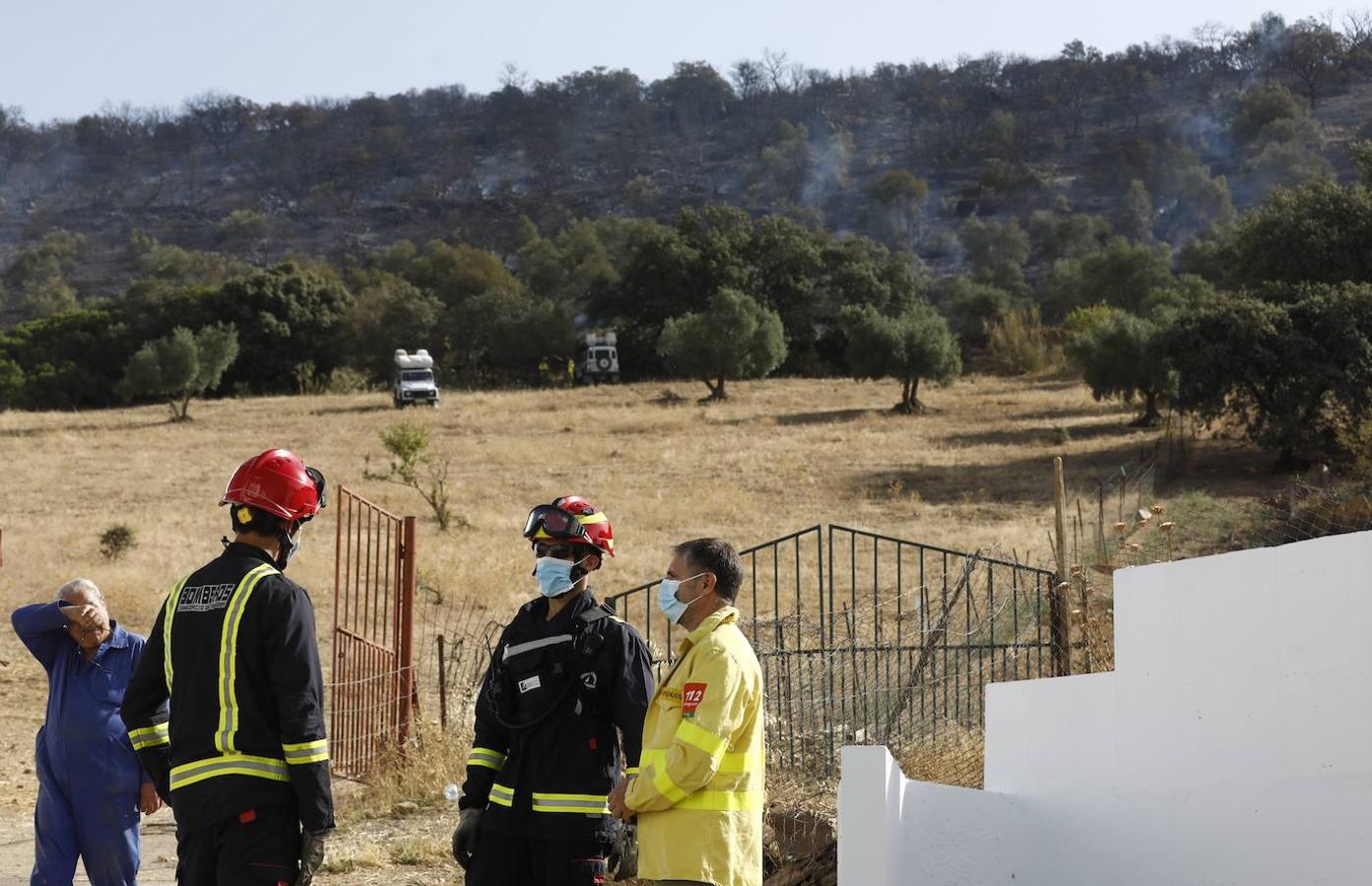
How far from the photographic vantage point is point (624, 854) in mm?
5602

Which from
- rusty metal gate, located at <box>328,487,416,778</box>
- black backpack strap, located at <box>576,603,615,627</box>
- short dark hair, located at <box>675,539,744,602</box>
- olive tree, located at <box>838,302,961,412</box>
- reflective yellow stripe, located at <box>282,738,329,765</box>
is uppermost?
olive tree, located at <box>838,302,961,412</box>

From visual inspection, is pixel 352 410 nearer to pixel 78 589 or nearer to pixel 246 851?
pixel 78 589

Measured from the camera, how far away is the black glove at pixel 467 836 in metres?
4.47

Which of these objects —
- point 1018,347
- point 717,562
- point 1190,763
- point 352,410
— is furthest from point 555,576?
point 1018,347

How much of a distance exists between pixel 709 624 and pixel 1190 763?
1553 mm

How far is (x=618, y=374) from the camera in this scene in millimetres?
53844

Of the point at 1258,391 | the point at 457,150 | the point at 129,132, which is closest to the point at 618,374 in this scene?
the point at 1258,391

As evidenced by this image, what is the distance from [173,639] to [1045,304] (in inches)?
2647

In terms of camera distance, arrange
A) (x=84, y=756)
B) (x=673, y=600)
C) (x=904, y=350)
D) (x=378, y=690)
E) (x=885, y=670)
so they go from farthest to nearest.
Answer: (x=904, y=350) < (x=378, y=690) < (x=885, y=670) < (x=84, y=756) < (x=673, y=600)

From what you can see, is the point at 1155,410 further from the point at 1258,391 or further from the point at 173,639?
the point at 173,639

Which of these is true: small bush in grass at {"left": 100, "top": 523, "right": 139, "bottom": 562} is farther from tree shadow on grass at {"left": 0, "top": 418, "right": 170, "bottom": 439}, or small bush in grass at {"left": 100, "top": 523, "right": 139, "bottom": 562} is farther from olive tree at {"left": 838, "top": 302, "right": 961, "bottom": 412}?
olive tree at {"left": 838, "top": 302, "right": 961, "bottom": 412}

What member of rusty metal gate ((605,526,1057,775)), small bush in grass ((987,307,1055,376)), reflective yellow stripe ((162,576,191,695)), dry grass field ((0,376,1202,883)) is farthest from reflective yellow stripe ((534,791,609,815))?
small bush in grass ((987,307,1055,376))

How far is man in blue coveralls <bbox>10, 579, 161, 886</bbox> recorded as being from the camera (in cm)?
543

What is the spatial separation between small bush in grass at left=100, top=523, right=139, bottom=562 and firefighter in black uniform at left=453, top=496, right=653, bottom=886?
15996 millimetres
